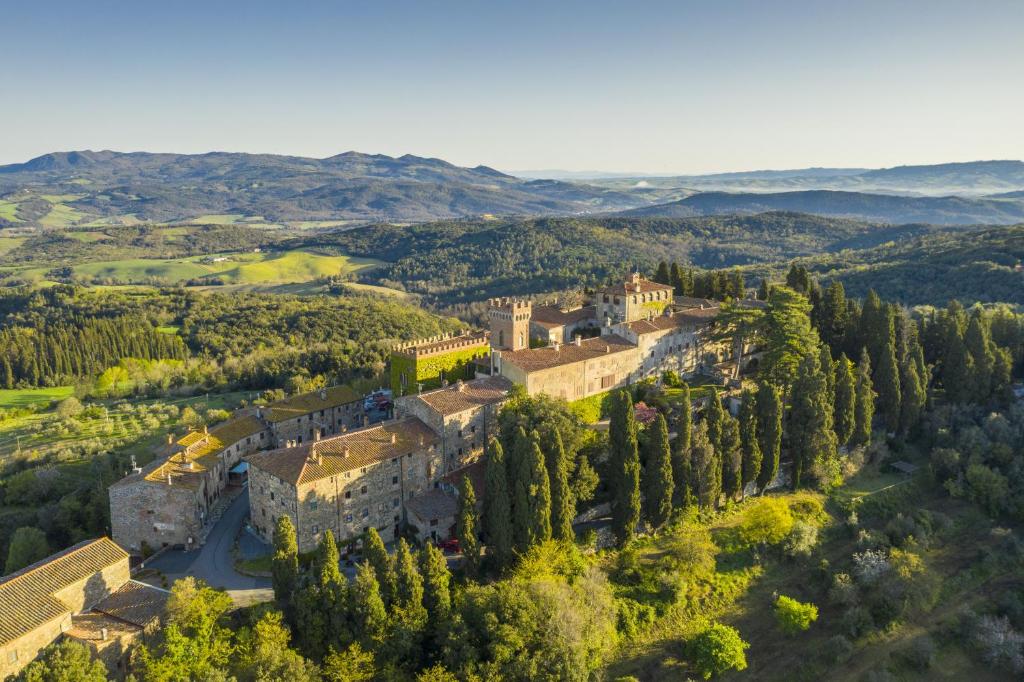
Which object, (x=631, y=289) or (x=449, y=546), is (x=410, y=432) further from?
(x=631, y=289)

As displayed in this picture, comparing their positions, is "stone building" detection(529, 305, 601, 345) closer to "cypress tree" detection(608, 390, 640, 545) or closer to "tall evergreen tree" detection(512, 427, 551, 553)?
"cypress tree" detection(608, 390, 640, 545)

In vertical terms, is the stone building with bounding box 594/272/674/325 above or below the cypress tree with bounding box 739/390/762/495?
above

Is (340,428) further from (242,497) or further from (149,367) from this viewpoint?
(149,367)

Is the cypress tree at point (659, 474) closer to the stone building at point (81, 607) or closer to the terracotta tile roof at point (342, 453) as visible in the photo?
the terracotta tile roof at point (342, 453)

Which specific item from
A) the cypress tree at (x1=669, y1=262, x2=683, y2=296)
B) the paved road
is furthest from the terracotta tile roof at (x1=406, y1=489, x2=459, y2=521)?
the cypress tree at (x1=669, y1=262, x2=683, y2=296)

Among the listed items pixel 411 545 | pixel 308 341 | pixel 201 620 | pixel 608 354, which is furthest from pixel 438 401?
pixel 308 341

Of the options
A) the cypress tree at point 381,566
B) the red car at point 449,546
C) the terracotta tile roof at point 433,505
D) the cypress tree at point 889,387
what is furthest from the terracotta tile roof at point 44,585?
the cypress tree at point 889,387
